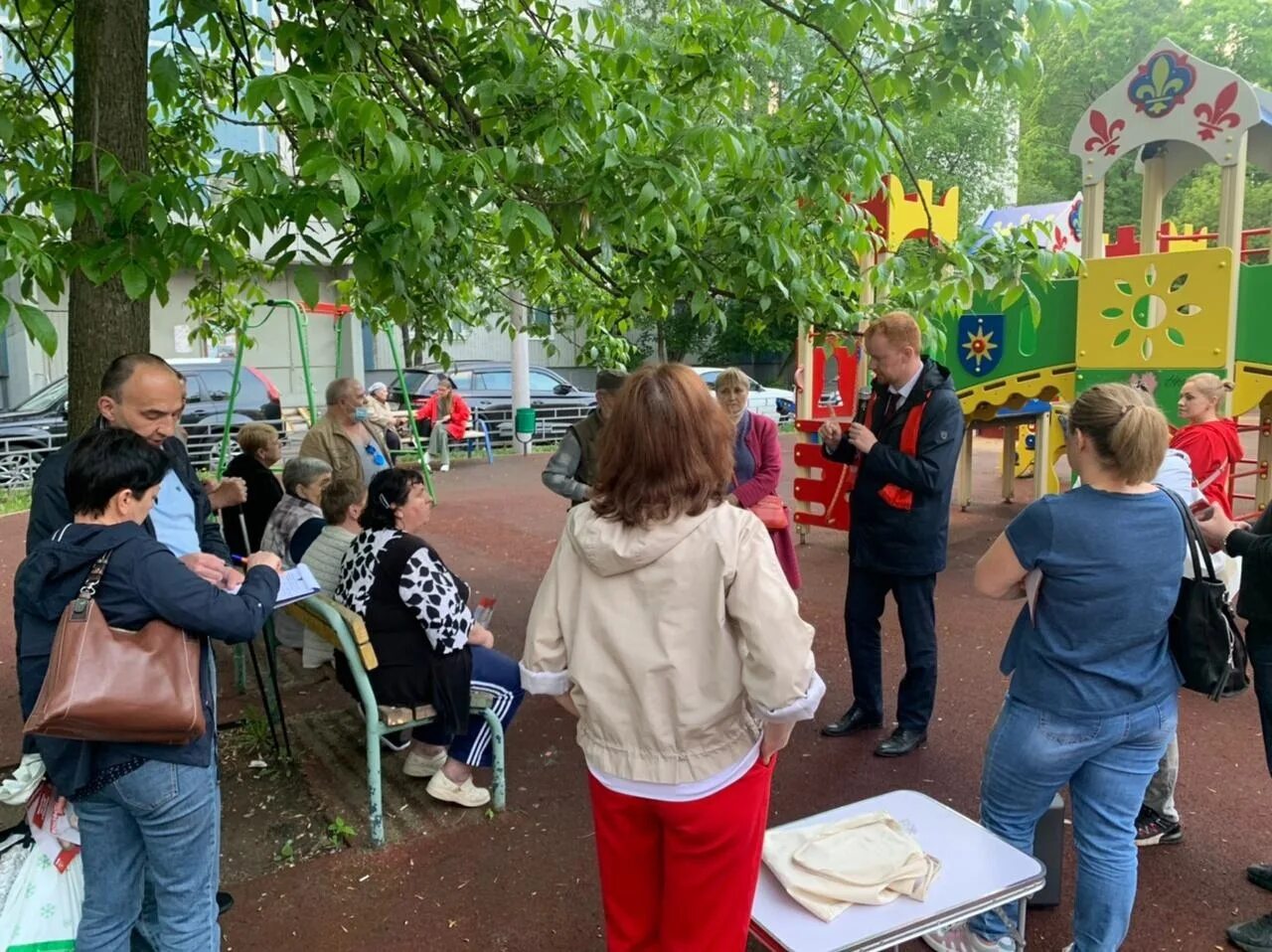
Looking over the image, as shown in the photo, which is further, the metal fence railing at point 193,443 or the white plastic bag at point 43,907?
the metal fence railing at point 193,443

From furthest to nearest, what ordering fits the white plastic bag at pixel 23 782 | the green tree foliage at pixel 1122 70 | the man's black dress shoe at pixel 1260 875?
the green tree foliage at pixel 1122 70, the white plastic bag at pixel 23 782, the man's black dress shoe at pixel 1260 875

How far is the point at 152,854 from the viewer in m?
2.32

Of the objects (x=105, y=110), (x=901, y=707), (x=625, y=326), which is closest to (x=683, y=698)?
(x=901, y=707)

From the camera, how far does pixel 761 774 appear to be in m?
2.11

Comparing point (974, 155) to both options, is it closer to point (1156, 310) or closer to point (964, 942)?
point (1156, 310)

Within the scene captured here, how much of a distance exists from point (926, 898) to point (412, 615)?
2078mm

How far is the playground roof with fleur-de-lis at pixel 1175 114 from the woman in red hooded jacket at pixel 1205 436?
2.89 m

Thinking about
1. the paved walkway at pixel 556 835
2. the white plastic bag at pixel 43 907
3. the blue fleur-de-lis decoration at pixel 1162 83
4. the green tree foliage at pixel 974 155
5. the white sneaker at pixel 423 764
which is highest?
the green tree foliage at pixel 974 155

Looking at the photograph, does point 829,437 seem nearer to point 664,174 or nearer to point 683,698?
point 664,174

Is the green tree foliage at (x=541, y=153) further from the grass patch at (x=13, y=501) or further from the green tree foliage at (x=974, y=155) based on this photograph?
the green tree foliage at (x=974, y=155)

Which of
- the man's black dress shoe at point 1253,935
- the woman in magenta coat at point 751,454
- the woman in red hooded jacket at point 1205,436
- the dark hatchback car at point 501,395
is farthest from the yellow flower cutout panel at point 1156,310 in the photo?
the dark hatchback car at point 501,395

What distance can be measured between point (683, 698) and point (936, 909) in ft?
2.71

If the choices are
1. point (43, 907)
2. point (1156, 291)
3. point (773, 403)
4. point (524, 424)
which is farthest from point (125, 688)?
point (773, 403)

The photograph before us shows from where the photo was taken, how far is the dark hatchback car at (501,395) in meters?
17.4
